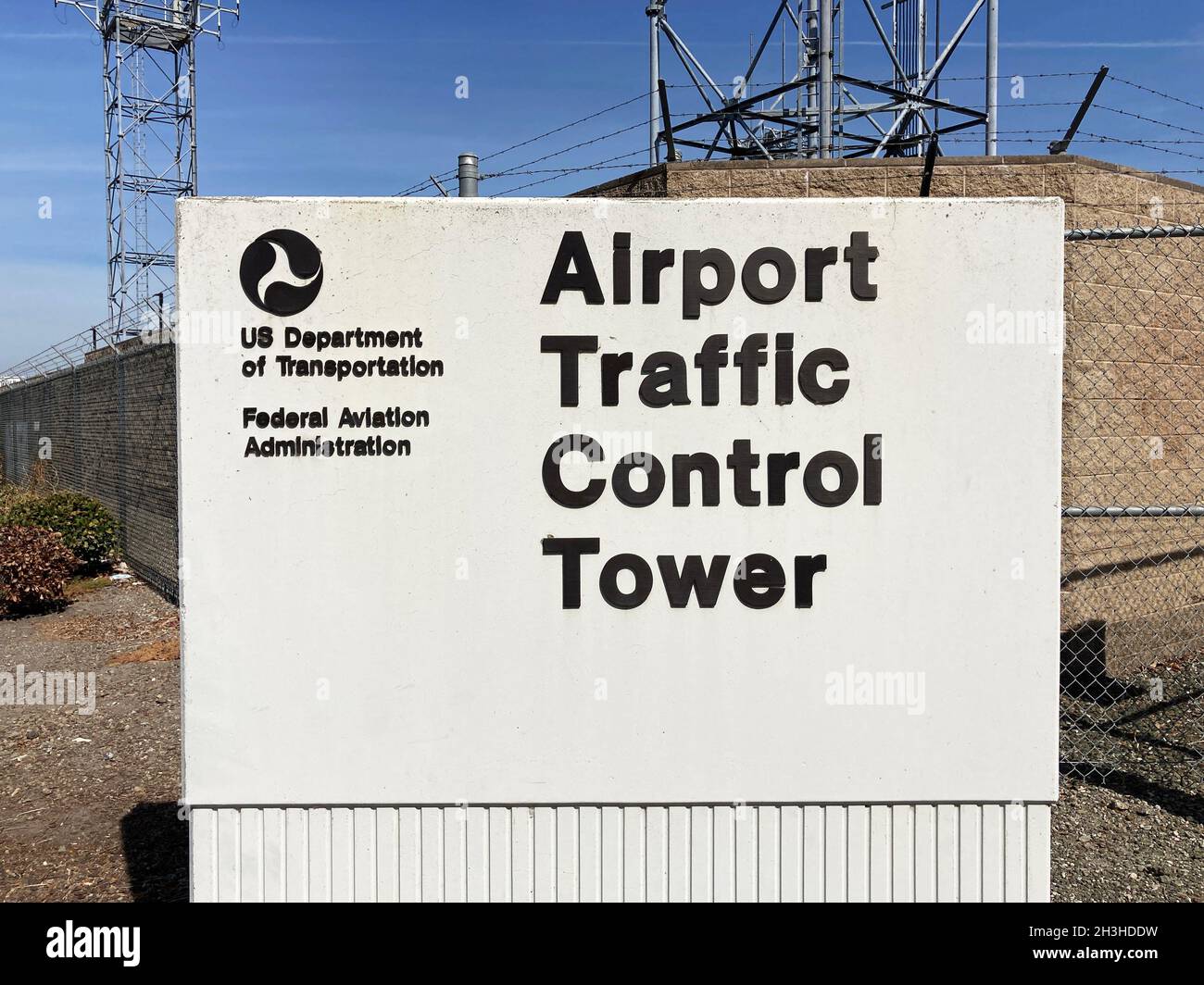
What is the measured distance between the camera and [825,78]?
834cm

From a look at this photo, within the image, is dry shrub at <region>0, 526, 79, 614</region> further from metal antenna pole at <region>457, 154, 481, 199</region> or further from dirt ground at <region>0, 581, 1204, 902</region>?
metal antenna pole at <region>457, 154, 481, 199</region>

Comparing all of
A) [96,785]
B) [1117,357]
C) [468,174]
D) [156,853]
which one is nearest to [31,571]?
[96,785]

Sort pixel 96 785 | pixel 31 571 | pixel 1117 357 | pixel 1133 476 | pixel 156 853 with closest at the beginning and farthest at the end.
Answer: pixel 156 853 → pixel 96 785 → pixel 1117 357 → pixel 1133 476 → pixel 31 571

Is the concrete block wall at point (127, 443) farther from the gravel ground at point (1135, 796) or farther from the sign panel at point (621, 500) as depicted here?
the gravel ground at point (1135, 796)

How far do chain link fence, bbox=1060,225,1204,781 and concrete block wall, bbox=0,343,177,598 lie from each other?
7.58 meters

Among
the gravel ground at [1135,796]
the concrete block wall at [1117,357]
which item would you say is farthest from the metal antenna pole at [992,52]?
the gravel ground at [1135,796]

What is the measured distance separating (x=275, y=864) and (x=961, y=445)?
305cm

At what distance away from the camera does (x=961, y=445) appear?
11.3 ft

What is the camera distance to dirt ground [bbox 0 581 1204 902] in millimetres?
4602

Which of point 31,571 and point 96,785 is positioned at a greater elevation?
point 31,571

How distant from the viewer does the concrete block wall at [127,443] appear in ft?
39.4

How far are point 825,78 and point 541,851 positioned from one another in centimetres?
745

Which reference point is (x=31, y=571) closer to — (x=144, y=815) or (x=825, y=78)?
(x=144, y=815)

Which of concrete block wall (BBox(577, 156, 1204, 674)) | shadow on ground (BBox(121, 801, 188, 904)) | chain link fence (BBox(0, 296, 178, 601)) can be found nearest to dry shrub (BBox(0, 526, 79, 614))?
chain link fence (BBox(0, 296, 178, 601))
